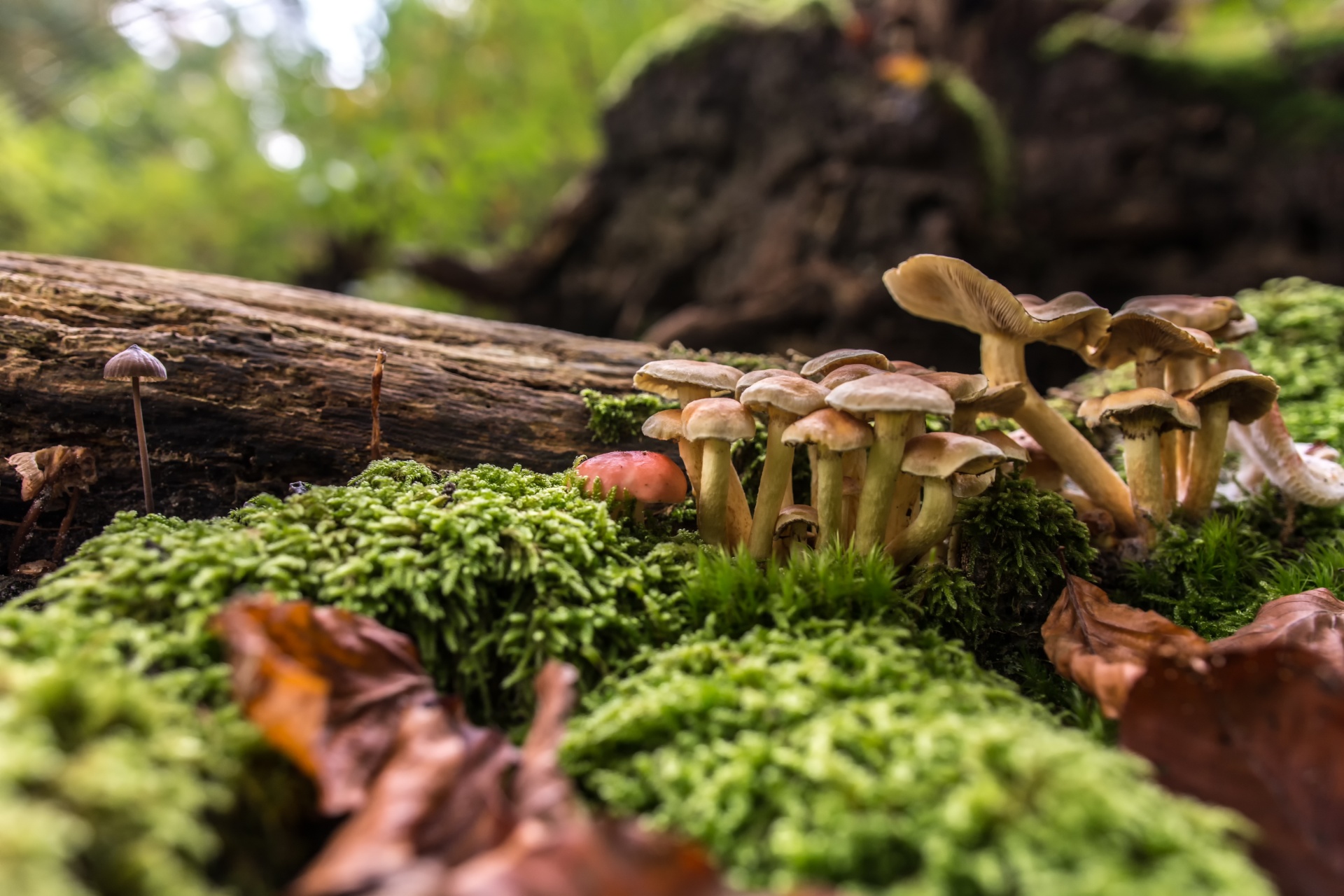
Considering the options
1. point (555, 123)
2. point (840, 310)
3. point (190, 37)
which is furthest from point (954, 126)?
point (190, 37)

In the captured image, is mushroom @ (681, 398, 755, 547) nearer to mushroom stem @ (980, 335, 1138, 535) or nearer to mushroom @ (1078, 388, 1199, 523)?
mushroom stem @ (980, 335, 1138, 535)

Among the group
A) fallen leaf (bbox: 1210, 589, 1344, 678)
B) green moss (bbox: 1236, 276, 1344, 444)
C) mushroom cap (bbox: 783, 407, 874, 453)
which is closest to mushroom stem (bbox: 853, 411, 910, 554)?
mushroom cap (bbox: 783, 407, 874, 453)

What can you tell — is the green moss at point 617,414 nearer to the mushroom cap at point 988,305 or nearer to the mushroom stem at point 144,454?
the mushroom cap at point 988,305

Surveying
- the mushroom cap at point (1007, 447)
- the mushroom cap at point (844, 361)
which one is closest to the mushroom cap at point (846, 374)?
the mushroom cap at point (844, 361)

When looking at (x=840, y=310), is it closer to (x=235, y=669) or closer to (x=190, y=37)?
→ (x=235, y=669)

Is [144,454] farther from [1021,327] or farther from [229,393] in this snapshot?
[1021,327]

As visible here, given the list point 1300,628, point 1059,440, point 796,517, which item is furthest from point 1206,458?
point 796,517
